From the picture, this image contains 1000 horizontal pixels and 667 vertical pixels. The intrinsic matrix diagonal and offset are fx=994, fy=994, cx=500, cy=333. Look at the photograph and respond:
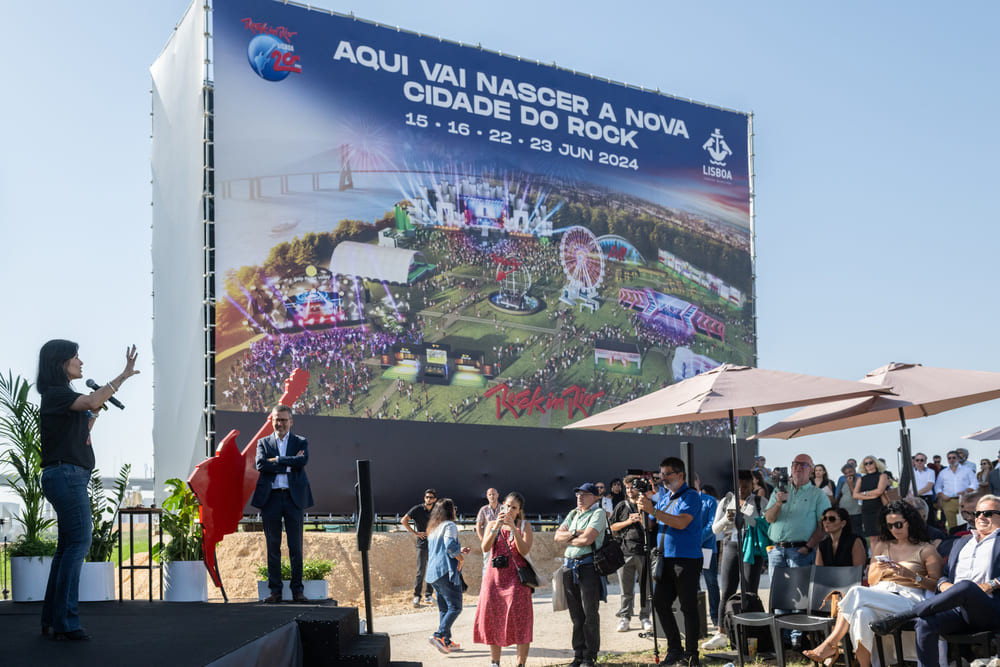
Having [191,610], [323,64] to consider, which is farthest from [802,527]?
[323,64]

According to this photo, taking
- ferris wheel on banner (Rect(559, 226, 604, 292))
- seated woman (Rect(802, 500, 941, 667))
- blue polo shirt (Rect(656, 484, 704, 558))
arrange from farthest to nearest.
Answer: ferris wheel on banner (Rect(559, 226, 604, 292)) < blue polo shirt (Rect(656, 484, 704, 558)) < seated woman (Rect(802, 500, 941, 667))

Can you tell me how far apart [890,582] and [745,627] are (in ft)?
5.57

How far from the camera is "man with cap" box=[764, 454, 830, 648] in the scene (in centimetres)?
856

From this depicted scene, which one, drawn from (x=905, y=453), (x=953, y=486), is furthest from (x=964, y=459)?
(x=905, y=453)

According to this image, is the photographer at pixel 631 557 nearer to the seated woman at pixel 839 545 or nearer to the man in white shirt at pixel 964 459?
the seated woman at pixel 839 545

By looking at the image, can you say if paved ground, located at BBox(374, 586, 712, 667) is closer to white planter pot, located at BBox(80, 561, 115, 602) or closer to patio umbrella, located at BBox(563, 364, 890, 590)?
patio umbrella, located at BBox(563, 364, 890, 590)

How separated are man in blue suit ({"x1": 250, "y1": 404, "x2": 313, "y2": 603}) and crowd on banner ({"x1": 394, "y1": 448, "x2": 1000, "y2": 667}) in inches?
58.8

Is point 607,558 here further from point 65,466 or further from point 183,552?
point 65,466

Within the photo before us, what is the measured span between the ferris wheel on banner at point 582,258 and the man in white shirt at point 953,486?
23.5ft

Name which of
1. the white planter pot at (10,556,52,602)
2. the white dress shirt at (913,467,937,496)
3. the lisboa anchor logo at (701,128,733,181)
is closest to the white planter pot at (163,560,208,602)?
the white planter pot at (10,556,52,602)

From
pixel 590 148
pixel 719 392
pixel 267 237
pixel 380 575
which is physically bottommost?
pixel 380 575

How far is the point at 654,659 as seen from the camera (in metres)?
8.33

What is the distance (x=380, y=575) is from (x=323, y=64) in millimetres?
8403

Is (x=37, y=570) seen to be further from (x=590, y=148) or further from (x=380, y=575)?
(x=590, y=148)
